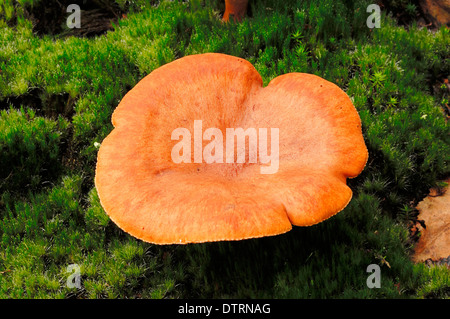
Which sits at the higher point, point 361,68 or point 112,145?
point 361,68

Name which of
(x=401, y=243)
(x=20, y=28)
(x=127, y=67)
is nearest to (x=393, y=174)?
(x=401, y=243)

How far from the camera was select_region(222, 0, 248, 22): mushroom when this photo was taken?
478 cm

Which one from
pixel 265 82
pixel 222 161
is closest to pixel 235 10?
pixel 265 82

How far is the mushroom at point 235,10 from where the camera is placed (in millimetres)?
4777

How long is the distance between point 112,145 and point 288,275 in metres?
1.60

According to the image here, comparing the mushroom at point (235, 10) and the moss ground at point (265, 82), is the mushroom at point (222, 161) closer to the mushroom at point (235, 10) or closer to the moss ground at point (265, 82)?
the moss ground at point (265, 82)

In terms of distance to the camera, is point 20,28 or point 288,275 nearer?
point 288,275

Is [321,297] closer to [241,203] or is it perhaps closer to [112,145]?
[241,203]

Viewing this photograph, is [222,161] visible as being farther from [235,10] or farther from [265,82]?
[235,10]

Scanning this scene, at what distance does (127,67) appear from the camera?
4512 millimetres

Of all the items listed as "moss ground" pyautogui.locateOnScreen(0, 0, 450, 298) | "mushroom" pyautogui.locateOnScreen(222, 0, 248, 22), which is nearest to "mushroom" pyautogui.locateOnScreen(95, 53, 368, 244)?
"moss ground" pyautogui.locateOnScreen(0, 0, 450, 298)

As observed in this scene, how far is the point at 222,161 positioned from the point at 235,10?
2.53 metres

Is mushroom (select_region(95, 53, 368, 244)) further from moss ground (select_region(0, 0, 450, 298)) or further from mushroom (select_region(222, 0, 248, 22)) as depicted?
mushroom (select_region(222, 0, 248, 22))

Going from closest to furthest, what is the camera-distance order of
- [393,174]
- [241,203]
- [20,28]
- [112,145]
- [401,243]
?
[241,203] → [112,145] → [401,243] → [393,174] → [20,28]
